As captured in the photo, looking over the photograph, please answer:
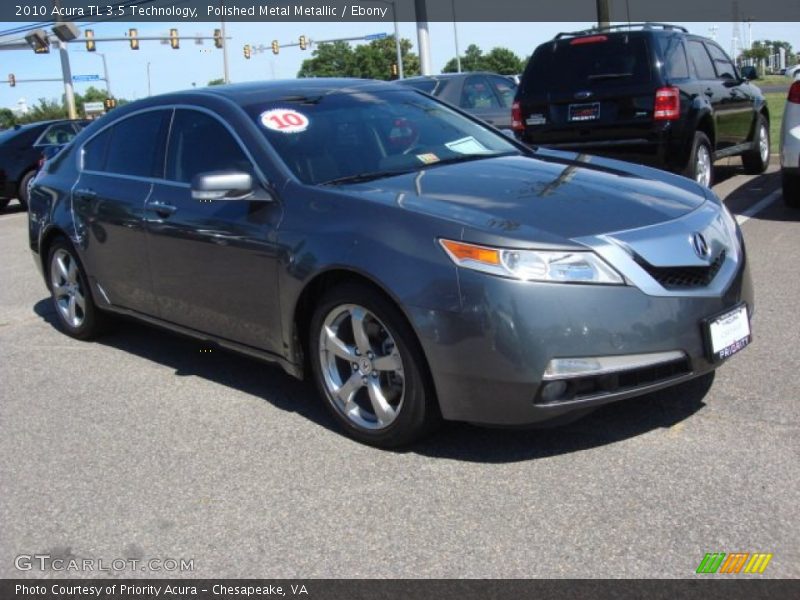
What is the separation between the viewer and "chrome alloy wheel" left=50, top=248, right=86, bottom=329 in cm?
600

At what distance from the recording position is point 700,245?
3.70 m

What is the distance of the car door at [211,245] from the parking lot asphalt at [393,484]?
45 centimetres

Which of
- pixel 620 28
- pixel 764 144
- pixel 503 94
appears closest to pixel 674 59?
Answer: pixel 620 28

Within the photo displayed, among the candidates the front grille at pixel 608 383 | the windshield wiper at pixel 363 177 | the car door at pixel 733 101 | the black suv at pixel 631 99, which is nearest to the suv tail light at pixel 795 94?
the black suv at pixel 631 99

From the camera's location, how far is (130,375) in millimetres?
5336

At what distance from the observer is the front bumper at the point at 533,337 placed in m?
3.32

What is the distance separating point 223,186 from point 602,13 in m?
16.1

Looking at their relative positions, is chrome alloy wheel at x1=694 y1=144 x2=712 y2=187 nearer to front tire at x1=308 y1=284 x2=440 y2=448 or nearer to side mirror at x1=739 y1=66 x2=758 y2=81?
side mirror at x1=739 y1=66 x2=758 y2=81

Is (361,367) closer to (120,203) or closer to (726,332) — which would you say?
(726,332)

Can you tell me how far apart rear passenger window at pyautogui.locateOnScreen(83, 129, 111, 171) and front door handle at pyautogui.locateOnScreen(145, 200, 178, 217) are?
2.92 feet

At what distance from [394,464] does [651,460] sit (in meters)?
1.04

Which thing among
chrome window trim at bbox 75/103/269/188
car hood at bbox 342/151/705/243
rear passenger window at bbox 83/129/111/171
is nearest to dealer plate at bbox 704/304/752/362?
car hood at bbox 342/151/705/243

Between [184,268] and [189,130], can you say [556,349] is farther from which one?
[189,130]

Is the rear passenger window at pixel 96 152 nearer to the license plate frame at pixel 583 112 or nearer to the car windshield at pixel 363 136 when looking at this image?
the car windshield at pixel 363 136
